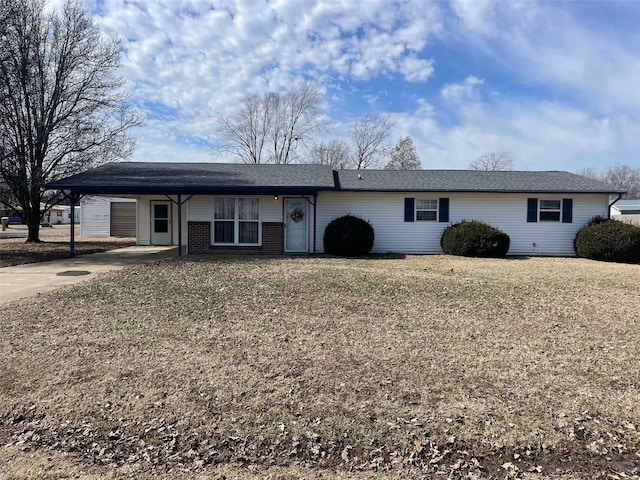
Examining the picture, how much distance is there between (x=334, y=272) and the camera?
1027 centimetres

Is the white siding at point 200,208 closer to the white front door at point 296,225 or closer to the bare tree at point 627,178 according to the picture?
the white front door at point 296,225

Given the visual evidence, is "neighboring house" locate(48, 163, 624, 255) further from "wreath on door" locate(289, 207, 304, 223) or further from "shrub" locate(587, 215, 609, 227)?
"shrub" locate(587, 215, 609, 227)

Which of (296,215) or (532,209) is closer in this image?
(296,215)

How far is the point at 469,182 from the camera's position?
16531mm

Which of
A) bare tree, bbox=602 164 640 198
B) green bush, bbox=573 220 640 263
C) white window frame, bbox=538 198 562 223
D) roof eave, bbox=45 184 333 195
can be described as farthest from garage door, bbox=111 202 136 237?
bare tree, bbox=602 164 640 198

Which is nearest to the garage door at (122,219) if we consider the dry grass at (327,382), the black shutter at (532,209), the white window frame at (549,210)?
the dry grass at (327,382)

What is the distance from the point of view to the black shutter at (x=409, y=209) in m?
15.8

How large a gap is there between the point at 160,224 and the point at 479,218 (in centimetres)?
1350

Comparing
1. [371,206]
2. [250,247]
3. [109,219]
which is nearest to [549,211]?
[371,206]

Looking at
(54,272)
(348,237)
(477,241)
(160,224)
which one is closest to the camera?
(54,272)

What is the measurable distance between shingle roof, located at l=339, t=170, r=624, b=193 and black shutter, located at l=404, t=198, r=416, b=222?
0.53 meters

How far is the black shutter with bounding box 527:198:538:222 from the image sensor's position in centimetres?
1586

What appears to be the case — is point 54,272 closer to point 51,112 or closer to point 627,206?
point 51,112

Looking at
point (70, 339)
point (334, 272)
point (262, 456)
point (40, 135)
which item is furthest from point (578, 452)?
point (40, 135)
